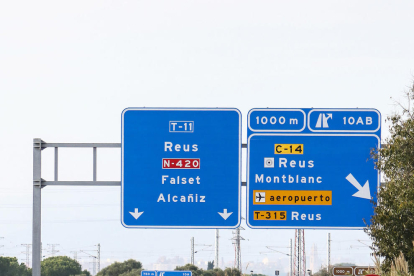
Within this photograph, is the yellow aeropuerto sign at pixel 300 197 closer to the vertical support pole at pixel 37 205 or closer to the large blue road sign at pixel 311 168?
the large blue road sign at pixel 311 168

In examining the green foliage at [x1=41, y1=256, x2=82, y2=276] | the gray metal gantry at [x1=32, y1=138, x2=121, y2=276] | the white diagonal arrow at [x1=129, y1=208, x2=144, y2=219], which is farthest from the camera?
the green foliage at [x1=41, y1=256, x2=82, y2=276]

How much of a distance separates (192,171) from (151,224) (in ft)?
5.59

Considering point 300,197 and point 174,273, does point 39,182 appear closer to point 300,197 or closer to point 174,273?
point 300,197

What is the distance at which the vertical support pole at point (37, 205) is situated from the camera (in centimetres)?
1739

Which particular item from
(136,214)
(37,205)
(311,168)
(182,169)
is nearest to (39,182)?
(37,205)

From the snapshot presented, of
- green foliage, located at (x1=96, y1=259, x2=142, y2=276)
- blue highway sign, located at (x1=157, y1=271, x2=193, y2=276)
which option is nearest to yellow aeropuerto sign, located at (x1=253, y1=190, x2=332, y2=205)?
blue highway sign, located at (x1=157, y1=271, x2=193, y2=276)

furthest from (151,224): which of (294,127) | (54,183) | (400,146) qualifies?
(400,146)

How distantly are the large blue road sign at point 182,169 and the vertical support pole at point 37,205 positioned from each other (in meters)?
2.67

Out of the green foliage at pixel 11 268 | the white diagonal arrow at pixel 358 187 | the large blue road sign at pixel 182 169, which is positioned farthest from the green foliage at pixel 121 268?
the white diagonal arrow at pixel 358 187

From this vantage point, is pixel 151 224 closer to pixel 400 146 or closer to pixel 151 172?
pixel 151 172

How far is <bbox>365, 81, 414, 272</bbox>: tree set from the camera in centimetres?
1675

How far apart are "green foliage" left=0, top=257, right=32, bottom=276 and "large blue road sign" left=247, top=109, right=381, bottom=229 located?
7516 cm

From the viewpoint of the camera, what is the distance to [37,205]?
17438mm

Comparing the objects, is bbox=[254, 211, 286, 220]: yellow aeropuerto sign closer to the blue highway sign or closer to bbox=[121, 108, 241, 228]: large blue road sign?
bbox=[121, 108, 241, 228]: large blue road sign
